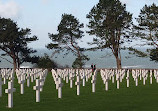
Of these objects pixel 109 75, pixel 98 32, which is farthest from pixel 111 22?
pixel 109 75

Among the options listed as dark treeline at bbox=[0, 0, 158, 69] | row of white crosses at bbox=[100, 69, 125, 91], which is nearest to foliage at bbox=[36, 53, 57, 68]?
dark treeline at bbox=[0, 0, 158, 69]

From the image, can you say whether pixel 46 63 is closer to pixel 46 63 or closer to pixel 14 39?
pixel 46 63

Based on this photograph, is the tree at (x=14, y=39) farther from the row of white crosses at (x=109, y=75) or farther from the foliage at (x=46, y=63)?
the row of white crosses at (x=109, y=75)

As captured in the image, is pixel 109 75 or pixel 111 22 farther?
pixel 111 22

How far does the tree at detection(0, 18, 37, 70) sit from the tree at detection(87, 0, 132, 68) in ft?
34.2

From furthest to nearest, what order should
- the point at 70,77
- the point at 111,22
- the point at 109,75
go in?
the point at 111,22 < the point at 109,75 < the point at 70,77

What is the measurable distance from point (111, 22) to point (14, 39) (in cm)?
1405

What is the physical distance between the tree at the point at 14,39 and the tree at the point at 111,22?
10.4m

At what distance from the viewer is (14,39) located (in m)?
50.9

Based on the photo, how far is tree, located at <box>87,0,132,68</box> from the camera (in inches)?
1837

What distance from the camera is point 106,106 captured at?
39.9ft

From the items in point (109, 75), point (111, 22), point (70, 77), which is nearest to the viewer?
point (70, 77)

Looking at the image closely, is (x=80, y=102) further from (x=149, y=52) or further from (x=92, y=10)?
(x=92, y=10)

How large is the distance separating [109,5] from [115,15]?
1.57 meters
